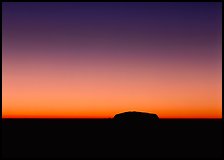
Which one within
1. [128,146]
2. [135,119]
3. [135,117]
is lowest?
[128,146]

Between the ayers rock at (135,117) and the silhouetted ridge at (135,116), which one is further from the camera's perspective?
the silhouetted ridge at (135,116)

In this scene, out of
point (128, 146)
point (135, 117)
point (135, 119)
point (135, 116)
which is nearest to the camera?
point (128, 146)

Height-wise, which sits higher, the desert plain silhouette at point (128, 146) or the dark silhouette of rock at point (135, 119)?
the dark silhouette of rock at point (135, 119)

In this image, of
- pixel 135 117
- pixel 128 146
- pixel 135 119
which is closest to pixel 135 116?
pixel 135 117

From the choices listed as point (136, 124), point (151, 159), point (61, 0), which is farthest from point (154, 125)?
point (61, 0)

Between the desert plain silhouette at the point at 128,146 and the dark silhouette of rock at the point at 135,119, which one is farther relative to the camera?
the dark silhouette of rock at the point at 135,119

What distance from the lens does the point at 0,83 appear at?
15.6m

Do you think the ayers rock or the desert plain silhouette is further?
the ayers rock

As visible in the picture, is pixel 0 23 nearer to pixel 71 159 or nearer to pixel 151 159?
pixel 71 159

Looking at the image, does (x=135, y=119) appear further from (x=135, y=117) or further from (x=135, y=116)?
(x=135, y=116)

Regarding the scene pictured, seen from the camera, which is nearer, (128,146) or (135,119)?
(128,146)

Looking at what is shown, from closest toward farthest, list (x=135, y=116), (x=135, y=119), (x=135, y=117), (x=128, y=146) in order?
(x=128, y=146) < (x=135, y=119) < (x=135, y=117) < (x=135, y=116)

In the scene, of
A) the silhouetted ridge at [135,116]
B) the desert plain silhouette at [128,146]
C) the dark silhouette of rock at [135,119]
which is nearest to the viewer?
the desert plain silhouette at [128,146]

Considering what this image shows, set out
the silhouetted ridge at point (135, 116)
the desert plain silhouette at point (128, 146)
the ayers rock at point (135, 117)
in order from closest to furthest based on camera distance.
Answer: the desert plain silhouette at point (128, 146) < the ayers rock at point (135, 117) < the silhouetted ridge at point (135, 116)
